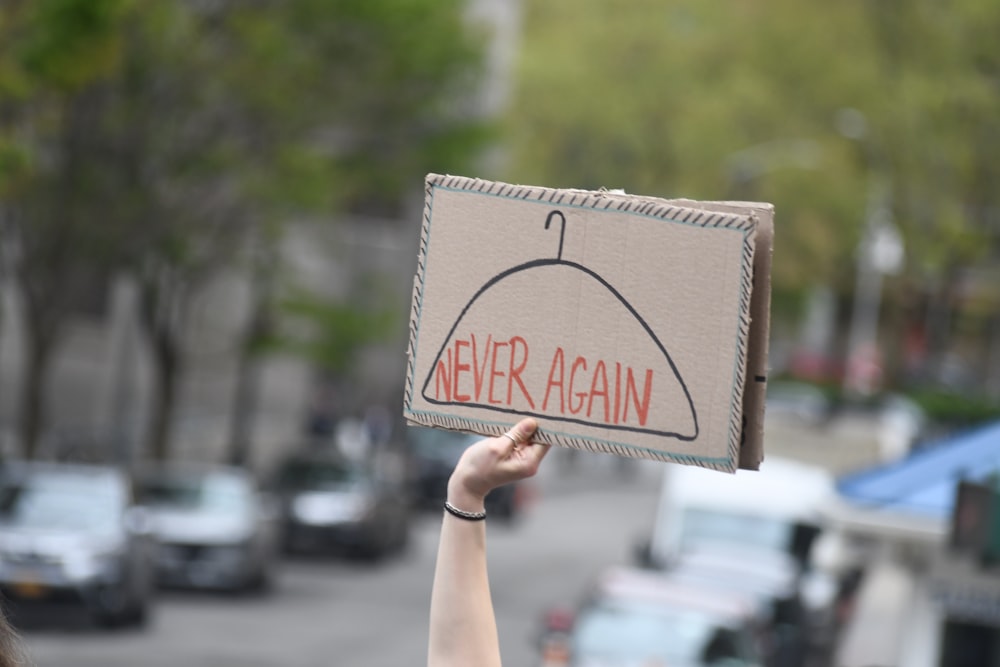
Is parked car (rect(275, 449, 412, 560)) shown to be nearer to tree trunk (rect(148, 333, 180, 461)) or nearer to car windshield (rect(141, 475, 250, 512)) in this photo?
tree trunk (rect(148, 333, 180, 461))

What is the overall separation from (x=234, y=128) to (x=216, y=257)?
8.64ft

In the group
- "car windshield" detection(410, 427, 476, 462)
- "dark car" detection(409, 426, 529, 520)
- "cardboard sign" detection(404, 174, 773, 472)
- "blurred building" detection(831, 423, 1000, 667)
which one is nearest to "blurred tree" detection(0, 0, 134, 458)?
"blurred building" detection(831, 423, 1000, 667)

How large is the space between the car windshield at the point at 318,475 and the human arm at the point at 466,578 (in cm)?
2751

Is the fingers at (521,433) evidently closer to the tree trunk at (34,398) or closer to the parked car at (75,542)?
the parked car at (75,542)

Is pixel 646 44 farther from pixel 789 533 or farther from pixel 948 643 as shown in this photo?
pixel 948 643

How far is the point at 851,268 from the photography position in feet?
217

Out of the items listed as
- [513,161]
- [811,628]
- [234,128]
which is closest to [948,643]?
[811,628]

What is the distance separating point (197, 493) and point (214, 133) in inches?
192

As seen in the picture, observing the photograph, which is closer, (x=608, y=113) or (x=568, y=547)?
(x=568, y=547)

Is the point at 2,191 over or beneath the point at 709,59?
beneath

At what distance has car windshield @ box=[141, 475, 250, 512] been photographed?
81.6 ft

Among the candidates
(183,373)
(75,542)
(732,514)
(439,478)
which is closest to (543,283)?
(75,542)

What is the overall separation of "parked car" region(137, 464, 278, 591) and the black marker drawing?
21.1m

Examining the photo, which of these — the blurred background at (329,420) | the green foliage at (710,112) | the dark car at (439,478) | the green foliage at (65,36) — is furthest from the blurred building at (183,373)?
the green foliage at (65,36)
